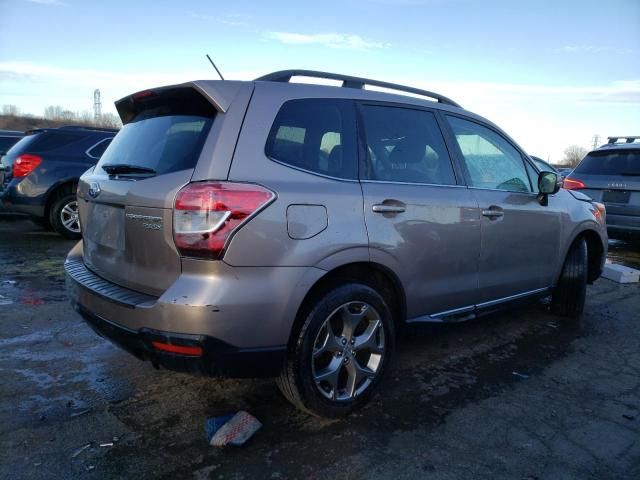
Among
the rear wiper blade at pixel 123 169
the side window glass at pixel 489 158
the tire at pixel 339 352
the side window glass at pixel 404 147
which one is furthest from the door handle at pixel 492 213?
the rear wiper blade at pixel 123 169

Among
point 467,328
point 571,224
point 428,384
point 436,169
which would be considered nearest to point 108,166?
point 436,169

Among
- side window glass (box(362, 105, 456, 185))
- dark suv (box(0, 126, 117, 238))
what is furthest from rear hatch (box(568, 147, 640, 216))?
dark suv (box(0, 126, 117, 238))

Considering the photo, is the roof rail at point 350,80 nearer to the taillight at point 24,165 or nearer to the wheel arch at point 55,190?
the wheel arch at point 55,190

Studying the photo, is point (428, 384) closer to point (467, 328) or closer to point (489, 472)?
point (489, 472)

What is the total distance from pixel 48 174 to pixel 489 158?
21.5 ft

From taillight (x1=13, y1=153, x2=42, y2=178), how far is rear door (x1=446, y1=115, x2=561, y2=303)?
6.57 m

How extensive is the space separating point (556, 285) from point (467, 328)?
36.3 inches

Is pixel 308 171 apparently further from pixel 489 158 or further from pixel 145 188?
pixel 489 158

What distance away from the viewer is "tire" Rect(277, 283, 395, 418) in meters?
2.65

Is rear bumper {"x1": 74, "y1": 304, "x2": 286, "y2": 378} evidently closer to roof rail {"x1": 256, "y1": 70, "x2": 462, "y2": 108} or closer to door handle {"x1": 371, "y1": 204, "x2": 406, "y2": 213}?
door handle {"x1": 371, "y1": 204, "x2": 406, "y2": 213}

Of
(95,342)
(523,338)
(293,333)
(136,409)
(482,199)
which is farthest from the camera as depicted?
(523,338)

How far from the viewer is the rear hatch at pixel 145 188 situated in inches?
96.9

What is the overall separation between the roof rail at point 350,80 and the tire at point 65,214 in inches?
240

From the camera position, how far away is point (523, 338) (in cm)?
438
